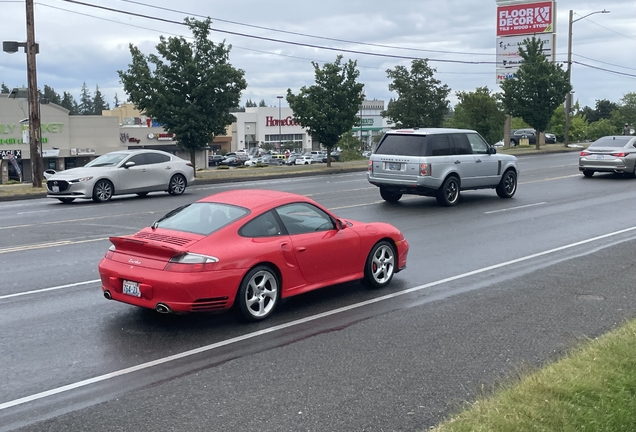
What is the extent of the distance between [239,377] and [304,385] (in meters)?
0.57

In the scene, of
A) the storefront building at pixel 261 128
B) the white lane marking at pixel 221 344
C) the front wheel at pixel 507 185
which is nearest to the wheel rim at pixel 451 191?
the front wheel at pixel 507 185

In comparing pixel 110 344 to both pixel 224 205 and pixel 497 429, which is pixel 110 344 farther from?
pixel 497 429

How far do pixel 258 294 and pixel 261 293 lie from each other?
0.04 metres

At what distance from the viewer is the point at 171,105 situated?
29891mm

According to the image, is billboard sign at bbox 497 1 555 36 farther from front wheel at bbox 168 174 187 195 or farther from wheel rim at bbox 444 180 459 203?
wheel rim at bbox 444 180 459 203

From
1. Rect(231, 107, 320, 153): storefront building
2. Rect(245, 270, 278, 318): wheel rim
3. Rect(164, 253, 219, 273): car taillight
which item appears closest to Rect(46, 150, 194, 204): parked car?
Rect(245, 270, 278, 318): wheel rim

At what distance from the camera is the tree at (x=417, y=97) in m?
44.1

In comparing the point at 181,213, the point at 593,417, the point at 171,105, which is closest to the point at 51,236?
the point at 181,213

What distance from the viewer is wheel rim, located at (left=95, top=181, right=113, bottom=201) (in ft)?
68.9

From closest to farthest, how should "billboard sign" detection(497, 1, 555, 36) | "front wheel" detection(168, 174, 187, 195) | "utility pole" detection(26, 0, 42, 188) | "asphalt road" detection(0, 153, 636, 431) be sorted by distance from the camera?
"asphalt road" detection(0, 153, 636, 431) < "front wheel" detection(168, 174, 187, 195) < "utility pole" detection(26, 0, 42, 188) < "billboard sign" detection(497, 1, 555, 36)

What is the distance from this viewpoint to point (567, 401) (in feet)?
17.3

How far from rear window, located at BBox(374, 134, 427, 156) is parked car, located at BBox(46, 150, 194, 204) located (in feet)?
23.6

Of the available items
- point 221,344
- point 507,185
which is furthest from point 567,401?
point 507,185

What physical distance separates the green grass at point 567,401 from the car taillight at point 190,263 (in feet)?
10.0
